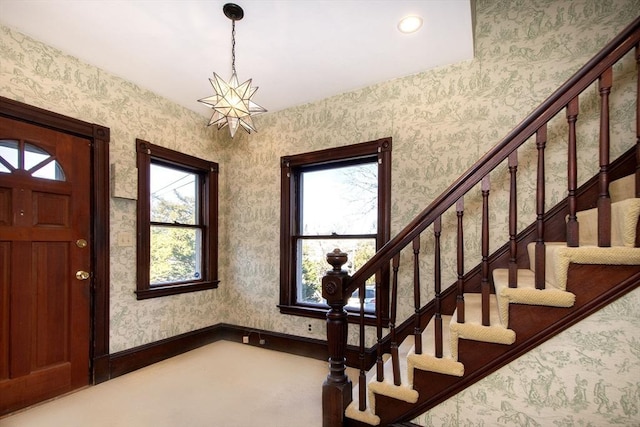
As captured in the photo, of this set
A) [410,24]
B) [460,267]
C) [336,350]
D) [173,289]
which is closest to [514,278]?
[460,267]

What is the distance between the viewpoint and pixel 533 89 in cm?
225

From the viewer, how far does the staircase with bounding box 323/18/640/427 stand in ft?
4.36

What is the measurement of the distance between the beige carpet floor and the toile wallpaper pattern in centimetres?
39

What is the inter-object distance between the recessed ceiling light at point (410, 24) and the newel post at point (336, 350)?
167 centimetres

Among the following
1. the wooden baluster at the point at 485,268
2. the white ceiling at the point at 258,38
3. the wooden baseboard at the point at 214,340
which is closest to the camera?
the wooden baluster at the point at 485,268

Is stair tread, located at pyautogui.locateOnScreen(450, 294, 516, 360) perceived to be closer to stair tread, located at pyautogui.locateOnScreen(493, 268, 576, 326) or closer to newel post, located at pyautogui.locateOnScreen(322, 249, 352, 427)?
stair tread, located at pyautogui.locateOnScreen(493, 268, 576, 326)

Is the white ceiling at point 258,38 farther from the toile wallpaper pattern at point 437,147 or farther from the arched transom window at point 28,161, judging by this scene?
the arched transom window at point 28,161

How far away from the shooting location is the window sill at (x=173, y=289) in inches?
112

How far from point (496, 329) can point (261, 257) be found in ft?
8.27

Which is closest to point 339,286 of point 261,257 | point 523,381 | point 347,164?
point 523,381

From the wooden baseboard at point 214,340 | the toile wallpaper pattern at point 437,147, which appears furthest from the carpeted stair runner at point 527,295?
the wooden baseboard at point 214,340

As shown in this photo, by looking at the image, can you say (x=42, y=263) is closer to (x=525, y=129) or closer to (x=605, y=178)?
(x=525, y=129)

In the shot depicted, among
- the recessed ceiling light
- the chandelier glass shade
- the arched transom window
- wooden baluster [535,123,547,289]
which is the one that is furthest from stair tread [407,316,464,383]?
the arched transom window

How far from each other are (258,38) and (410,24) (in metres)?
1.12
